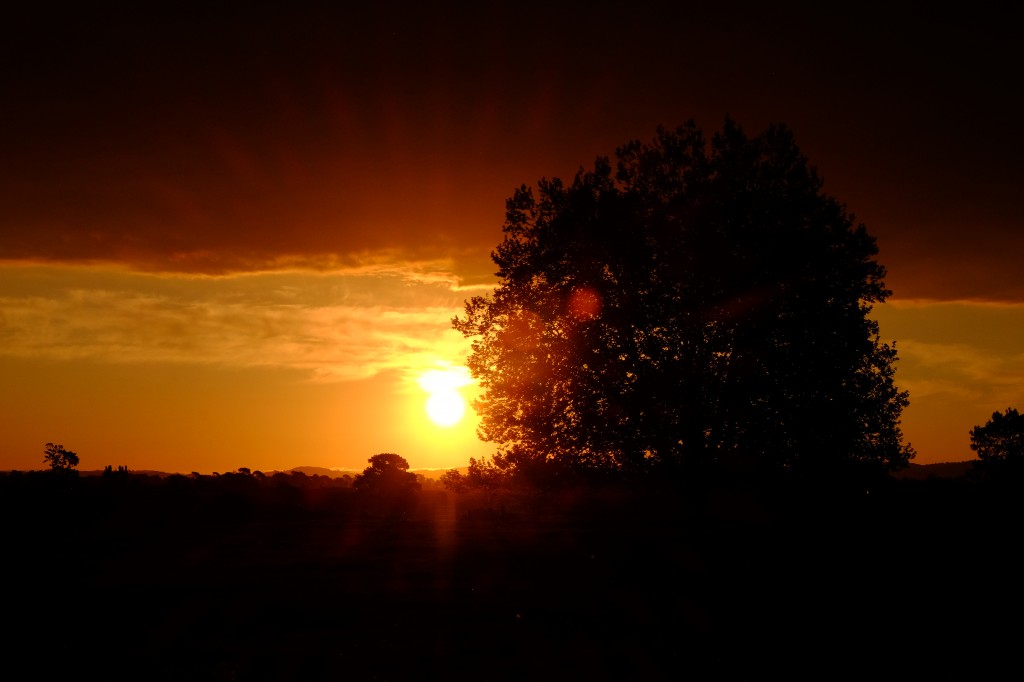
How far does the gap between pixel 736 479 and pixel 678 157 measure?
1091 centimetres

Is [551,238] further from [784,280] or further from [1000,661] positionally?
[1000,661]

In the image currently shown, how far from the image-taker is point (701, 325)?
69.4 feet

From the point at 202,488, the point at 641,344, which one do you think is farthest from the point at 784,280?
the point at 202,488

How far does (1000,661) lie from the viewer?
13102 millimetres

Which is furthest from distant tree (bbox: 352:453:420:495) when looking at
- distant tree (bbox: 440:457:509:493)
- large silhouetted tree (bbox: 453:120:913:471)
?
large silhouetted tree (bbox: 453:120:913:471)

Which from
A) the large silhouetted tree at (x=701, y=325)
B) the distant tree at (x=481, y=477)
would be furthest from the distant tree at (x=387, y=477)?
the large silhouetted tree at (x=701, y=325)

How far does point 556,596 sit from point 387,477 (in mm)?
57565

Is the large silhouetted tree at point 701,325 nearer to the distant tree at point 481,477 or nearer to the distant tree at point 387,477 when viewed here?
the distant tree at point 481,477

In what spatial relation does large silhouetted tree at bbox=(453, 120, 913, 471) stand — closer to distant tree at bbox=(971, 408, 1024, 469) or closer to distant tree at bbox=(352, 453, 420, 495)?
distant tree at bbox=(352, 453, 420, 495)

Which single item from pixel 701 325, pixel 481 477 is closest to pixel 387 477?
pixel 481 477

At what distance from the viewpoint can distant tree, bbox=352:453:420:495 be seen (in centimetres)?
6412

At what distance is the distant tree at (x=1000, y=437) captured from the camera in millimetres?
63594

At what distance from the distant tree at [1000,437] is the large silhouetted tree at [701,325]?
54.5 meters

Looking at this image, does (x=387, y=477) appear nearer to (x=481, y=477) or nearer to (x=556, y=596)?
(x=481, y=477)
